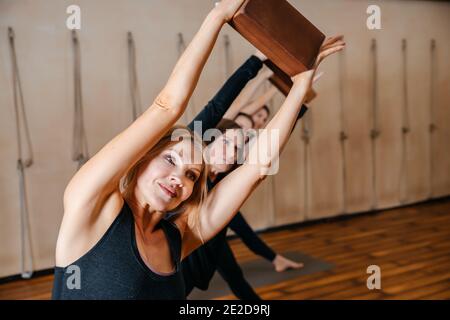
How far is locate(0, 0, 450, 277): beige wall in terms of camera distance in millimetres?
3443

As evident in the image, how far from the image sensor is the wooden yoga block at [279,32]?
87 centimetres

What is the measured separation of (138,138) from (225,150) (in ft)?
3.54

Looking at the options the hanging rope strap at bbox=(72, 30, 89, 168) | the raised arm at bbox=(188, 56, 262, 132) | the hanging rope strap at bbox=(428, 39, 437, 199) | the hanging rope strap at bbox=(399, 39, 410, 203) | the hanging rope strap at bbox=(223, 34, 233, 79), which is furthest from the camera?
the hanging rope strap at bbox=(428, 39, 437, 199)

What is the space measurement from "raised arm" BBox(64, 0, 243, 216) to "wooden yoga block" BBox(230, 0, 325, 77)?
0.07 meters

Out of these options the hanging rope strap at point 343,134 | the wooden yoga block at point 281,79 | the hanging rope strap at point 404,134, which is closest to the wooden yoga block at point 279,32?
the wooden yoga block at point 281,79

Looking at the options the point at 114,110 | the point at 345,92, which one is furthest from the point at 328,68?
the point at 114,110

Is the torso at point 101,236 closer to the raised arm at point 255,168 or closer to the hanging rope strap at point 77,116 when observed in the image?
the raised arm at point 255,168

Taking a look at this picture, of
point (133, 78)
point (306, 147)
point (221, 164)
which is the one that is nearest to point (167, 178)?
point (221, 164)

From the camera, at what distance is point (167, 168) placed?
88cm

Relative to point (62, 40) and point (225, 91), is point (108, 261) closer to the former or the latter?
point (225, 91)

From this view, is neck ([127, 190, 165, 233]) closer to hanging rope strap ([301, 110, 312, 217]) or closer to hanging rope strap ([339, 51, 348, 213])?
hanging rope strap ([301, 110, 312, 217])

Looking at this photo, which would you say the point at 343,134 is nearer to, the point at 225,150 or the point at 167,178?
the point at 225,150

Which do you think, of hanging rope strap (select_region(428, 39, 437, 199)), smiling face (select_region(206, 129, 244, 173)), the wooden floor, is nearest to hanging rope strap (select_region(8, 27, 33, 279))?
the wooden floor

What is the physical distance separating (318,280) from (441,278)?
2.76 feet
